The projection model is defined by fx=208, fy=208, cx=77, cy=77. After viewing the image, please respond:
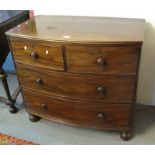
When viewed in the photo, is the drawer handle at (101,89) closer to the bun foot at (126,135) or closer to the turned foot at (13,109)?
the bun foot at (126,135)

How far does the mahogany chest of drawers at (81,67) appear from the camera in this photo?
3.96ft

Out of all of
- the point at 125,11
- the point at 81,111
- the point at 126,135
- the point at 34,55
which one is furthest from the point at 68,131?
the point at 125,11

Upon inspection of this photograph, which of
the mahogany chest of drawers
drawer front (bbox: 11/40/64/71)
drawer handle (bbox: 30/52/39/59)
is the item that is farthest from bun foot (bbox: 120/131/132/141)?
drawer handle (bbox: 30/52/39/59)

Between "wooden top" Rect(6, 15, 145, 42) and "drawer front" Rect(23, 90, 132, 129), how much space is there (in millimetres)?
466

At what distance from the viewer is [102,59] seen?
47.9 inches

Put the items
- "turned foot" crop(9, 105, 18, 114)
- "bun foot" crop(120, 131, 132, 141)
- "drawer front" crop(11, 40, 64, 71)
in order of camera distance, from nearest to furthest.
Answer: "drawer front" crop(11, 40, 64, 71)
"bun foot" crop(120, 131, 132, 141)
"turned foot" crop(9, 105, 18, 114)

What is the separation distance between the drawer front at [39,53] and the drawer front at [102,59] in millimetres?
73

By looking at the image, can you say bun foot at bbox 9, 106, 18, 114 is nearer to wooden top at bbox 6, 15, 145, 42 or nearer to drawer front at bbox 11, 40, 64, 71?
drawer front at bbox 11, 40, 64, 71

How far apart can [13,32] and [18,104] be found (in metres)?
0.89

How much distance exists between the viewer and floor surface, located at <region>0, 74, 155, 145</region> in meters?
1.59

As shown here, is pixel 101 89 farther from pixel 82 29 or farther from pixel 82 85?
pixel 82 29

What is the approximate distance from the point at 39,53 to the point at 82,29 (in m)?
0.32

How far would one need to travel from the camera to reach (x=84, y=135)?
5.38ft

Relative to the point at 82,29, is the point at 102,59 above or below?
below
